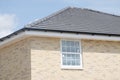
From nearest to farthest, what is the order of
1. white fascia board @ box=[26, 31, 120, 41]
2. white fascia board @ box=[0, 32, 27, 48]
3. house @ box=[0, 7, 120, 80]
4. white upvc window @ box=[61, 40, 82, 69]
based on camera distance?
white fascia board @ box=[26, 31, 120, 41]
house @ box=[0, 7, 120, 80]
white fascia board @ box=[0, 32, 27, 48]
white upvc window @ box=[61, 40, 82, 69]

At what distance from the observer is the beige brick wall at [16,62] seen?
18828 mm

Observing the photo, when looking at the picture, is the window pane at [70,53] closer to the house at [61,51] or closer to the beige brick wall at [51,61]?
the house at [61,51]

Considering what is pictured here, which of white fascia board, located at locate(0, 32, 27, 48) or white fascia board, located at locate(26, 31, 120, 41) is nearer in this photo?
white fascia board, located at locate(26, 31, 120, 41)

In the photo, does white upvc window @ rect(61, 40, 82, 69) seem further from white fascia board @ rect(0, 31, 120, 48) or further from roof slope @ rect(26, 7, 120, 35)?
roof slope @ rect(26, 7, 120, 35)

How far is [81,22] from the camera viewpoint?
70.8 ft

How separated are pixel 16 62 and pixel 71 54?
10.8 feet

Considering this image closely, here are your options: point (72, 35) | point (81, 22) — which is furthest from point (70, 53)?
point (81, 22)

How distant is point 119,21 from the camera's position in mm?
24797

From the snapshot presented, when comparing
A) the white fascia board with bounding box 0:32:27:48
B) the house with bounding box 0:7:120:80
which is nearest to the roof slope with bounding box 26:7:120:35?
the house with bounding box 0:7:120:80

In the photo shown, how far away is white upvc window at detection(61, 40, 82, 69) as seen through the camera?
19344 mm

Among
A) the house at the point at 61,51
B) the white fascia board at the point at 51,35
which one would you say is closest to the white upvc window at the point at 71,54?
the house at the point at 61,51

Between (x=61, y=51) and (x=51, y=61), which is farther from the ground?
(x=61, y=51)

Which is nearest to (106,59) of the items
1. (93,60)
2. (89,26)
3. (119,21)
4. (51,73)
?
(93,60)

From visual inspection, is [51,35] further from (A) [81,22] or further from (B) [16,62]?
(A) [81,22]
